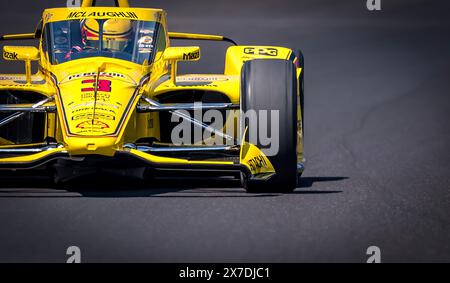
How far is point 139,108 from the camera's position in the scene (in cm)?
1137

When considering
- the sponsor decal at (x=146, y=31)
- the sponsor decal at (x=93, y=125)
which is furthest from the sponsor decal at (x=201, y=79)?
the sponsor decal at (x=93, y=125)

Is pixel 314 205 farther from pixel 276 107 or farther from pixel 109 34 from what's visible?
pixel 109 34

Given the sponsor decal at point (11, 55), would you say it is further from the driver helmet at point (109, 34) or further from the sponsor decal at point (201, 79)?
the sponsor decal at point (201, 79)

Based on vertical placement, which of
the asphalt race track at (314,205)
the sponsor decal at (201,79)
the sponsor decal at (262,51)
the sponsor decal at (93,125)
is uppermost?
the sponsor decal at (262,51)

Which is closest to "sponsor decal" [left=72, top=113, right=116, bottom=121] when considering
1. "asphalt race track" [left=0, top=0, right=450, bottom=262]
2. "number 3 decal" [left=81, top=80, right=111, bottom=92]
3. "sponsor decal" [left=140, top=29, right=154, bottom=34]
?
"number 3 decal" [left=81, top=80, right=111, bottom=92]

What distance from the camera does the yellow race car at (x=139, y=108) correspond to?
10836 millimetres

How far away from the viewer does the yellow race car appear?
10836mm

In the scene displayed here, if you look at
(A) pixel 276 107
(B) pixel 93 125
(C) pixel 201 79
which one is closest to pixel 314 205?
(A) pixel 276 107

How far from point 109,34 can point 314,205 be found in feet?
10.3

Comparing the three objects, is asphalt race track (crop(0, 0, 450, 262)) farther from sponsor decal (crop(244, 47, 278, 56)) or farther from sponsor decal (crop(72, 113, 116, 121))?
sponsor decal (crop(244, 47, 278, 56))

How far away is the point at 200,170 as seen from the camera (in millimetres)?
10820

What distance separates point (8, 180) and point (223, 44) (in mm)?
14996
